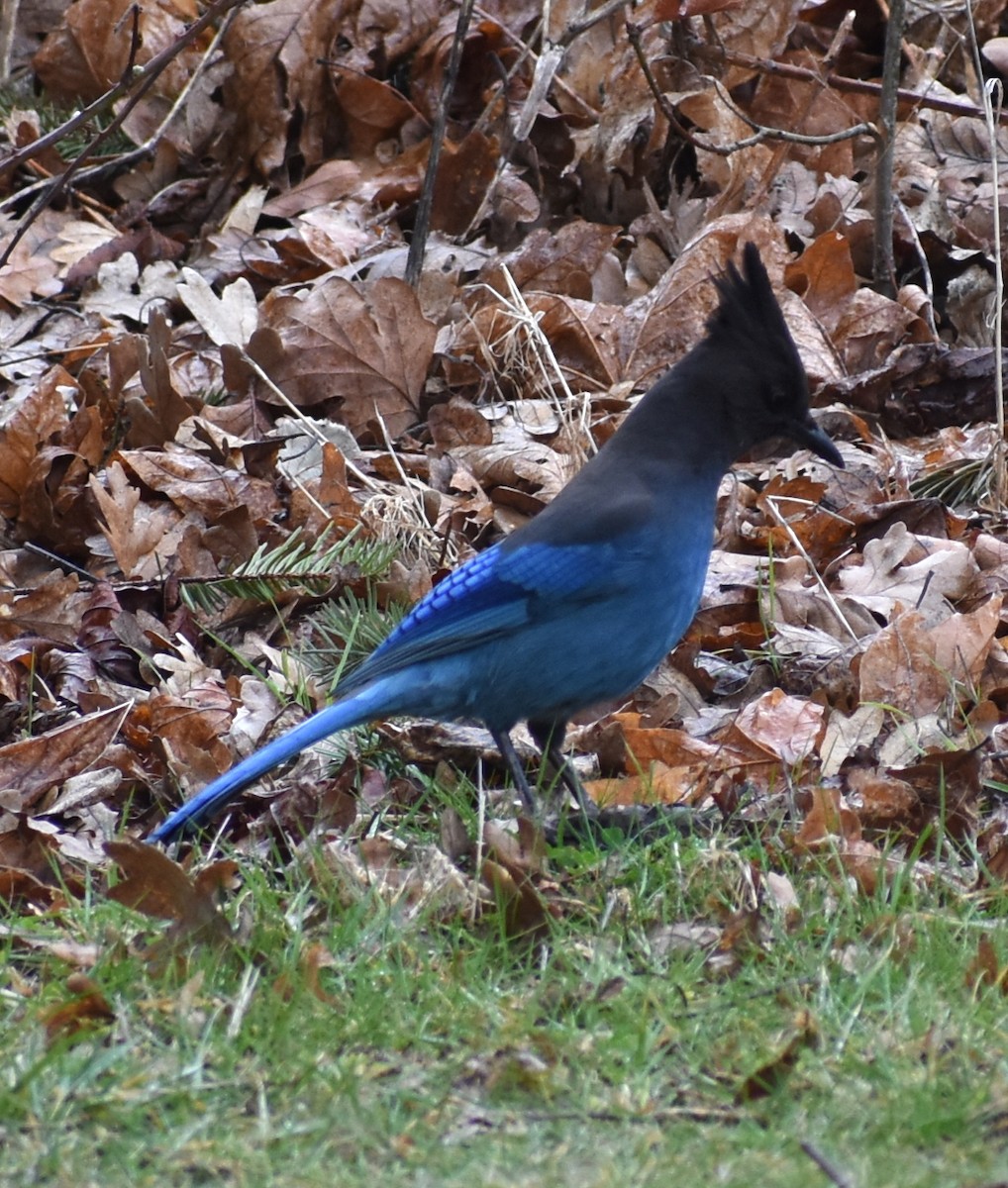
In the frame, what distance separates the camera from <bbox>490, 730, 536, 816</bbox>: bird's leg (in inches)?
151

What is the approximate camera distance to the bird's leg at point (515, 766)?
3828 mm

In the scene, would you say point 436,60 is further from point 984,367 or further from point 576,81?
point 984,367

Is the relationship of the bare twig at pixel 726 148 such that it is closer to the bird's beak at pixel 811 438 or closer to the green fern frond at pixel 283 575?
the bird's beak at pixel 811 438

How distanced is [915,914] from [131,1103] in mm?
1394

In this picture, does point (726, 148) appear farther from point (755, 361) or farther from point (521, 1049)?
point (521, 1049)

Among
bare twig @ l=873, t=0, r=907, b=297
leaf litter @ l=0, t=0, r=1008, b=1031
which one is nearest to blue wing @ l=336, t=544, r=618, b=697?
leaf litter @ l=0, t=0, r=1008, b=1031

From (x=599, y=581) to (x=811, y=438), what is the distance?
0.73 meters

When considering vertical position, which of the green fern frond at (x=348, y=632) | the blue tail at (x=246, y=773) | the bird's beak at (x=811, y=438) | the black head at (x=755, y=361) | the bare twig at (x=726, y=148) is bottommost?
the green fern frond at (x=348, y=632)

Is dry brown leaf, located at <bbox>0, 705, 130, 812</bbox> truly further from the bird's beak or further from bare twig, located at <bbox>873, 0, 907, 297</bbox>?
→ bare twig, located at <bbox>873, 0, 907, 297</bbox>

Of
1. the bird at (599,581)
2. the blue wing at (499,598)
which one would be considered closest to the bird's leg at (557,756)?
the bird at (599,581)

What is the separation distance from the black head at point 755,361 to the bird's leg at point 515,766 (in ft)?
3.11

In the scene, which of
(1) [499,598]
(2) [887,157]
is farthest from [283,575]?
(2) [887,157]

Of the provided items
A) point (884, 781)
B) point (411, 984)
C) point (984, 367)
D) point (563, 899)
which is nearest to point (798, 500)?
point (984, 367)

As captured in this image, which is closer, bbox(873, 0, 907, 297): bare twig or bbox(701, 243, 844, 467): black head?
bbox(701, 243, 844, 467): black head
